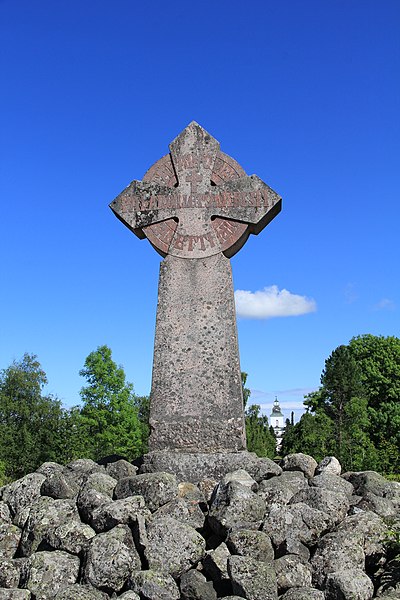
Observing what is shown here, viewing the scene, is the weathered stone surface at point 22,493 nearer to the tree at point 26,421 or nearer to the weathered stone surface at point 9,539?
the weathered stone surface at point 9,539

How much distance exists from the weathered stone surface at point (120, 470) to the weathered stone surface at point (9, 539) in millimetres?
1323

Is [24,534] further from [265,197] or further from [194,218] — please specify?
[265,197]

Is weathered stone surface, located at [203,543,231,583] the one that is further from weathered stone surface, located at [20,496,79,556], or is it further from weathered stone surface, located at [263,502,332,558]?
weathered stone surface, located at [20,496,79,556]

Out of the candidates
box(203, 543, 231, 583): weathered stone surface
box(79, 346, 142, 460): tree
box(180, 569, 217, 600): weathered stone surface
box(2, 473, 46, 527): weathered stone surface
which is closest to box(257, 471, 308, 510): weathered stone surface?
box(203, 543, 231, 583): weathered stone surface

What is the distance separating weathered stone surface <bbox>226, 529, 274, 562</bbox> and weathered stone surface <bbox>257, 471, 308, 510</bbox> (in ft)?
2.11

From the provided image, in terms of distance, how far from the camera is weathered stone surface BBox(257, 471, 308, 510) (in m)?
6.24

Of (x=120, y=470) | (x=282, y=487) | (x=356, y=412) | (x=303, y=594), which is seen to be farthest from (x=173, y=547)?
(x=356, y=412)

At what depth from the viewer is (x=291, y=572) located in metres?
5.26

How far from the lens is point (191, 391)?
8.02 meters

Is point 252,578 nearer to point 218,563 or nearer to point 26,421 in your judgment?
point 218,563

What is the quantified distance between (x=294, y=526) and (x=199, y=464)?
2.14 m

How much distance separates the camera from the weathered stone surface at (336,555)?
536 cm

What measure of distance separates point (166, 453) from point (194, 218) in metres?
3.01

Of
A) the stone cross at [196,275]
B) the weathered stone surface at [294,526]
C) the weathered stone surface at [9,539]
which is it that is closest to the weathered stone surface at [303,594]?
the weathered stone surface at [294,526]
